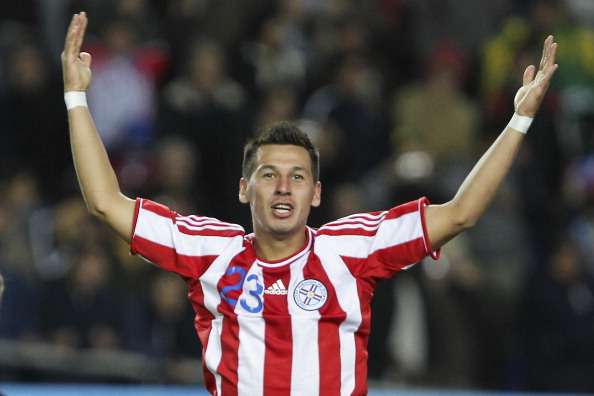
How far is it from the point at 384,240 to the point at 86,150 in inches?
41.2

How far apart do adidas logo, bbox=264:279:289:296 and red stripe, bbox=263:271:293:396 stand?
2cm

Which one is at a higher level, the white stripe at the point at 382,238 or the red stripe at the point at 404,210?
the red stripe at the point at 404,210

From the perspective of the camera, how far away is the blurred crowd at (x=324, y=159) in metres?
9.86

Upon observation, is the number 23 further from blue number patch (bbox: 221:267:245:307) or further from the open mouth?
the open mouth

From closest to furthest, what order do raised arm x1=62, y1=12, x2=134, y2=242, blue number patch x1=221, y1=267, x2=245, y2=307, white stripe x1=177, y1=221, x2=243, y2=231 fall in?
raised arm x1=62, y1=12, x2=134, y2=242
blue number patch x1=221, y1=267, x2=245, y2=307
white stripe x1=177, y1=221, x2=243, y2=231

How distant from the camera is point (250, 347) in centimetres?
492

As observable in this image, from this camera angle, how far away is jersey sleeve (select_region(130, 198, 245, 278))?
5012 mm

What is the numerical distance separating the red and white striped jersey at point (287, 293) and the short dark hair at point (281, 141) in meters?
0.24

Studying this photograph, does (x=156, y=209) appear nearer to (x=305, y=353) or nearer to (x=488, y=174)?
(x=305, y=353)

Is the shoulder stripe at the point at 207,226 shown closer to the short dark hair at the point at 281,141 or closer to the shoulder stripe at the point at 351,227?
the short dark hair at the point at 281,141

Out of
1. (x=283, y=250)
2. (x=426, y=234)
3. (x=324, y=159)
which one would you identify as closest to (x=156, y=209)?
(x=283, y=250)

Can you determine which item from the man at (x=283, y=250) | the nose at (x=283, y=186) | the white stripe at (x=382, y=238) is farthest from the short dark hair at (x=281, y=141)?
the white stripe at (x=382, y=238)

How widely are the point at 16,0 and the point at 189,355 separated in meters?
3.65

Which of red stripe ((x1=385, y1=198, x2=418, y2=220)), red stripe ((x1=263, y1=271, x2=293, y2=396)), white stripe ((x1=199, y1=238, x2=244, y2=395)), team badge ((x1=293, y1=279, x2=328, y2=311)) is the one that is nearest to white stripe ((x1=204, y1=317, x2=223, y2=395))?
white stripe ((x1=199, y1=238, x2=244, y2=395))
